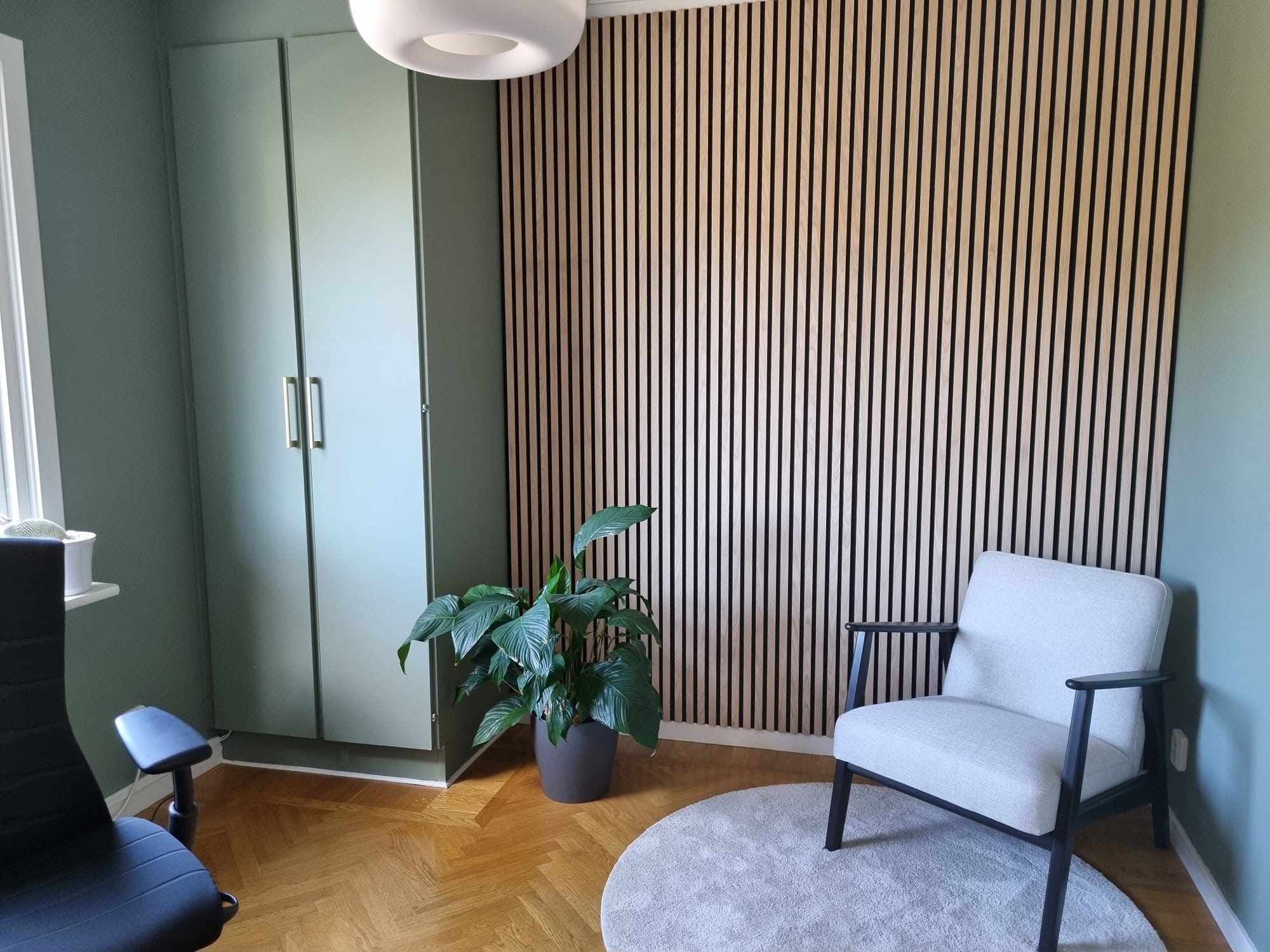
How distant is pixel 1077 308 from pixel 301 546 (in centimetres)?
278

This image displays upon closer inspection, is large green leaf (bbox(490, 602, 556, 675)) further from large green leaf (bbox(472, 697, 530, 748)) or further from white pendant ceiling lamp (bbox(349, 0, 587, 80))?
white pendant ceiling lamp (bbox(349, 0, 587, 80))

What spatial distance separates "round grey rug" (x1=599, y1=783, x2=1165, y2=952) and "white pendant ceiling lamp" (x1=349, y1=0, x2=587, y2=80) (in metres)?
2.09

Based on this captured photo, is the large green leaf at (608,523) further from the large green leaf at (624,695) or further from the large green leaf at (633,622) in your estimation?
the large green leaf at (624,695)

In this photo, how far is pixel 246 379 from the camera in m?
3.00

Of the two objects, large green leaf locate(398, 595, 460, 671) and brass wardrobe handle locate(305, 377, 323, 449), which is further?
brass wardrobe handle locate(305, 377, 323, 449)

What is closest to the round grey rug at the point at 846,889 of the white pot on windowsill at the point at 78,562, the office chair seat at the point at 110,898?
the office chair seat at the point at 110,898

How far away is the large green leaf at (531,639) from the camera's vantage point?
8.54 ft

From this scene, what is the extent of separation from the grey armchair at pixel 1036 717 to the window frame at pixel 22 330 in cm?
245

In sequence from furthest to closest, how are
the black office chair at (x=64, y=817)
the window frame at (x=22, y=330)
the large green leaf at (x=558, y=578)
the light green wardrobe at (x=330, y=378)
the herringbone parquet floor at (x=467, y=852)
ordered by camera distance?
the large green leaf at (x=558, y=578) → the light green wardrobe at (x=330, y=378) → the window frame at (x=22, y=330) → the herringbone parquet floor at (x=467, y=852) → the black office chair at (x=64, y=817)

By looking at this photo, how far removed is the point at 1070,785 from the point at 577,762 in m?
1.50

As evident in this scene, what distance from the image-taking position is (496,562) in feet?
11.4

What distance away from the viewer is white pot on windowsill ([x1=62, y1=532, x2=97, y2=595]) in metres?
2.43

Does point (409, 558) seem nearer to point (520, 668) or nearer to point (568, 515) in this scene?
point (520, 668)

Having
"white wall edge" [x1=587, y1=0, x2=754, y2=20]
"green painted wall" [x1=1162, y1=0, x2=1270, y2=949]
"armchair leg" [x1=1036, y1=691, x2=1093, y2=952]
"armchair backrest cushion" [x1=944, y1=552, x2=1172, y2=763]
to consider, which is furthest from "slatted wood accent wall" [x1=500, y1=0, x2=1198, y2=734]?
"armchair leg" [x1=1036, y1=691, x2=1093, y2=952]
